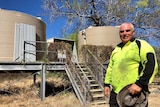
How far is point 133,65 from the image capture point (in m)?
3.02

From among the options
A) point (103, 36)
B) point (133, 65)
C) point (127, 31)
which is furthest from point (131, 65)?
point (103, 36)

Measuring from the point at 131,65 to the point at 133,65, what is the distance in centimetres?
3

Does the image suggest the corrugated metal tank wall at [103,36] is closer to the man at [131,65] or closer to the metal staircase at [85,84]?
the metal staircase at [85,84]

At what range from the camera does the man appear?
2.81 meters

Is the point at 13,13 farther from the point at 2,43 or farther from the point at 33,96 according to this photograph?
the point at 33,96

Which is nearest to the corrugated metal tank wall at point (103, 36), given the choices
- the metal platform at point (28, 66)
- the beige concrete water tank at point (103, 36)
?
the beige concrete water tank at point (103, 36)

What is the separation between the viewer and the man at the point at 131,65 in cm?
281

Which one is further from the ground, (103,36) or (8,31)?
(8,31)

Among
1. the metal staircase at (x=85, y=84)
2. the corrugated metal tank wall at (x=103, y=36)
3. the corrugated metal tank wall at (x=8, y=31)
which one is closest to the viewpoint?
the metal staircase at (x=85, y=84)

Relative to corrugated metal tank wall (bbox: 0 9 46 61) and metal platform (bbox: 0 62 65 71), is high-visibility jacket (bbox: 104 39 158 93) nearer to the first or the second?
metal platform (bbox: 0 62 65 71)

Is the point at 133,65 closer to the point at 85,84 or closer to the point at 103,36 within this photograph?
the point at 85,84

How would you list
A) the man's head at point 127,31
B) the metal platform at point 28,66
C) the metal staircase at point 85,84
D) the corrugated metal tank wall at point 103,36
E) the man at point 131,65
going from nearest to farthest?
the man at point 131,65 < the man's head at point 127,31 < the metal staircase at point 85,84 < the metal platform at point 28,66 < the corrugated metal tank wall at point 103,36

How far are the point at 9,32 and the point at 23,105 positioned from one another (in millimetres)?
4876

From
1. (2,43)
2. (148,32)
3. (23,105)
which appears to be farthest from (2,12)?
(148,32)
